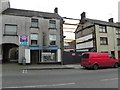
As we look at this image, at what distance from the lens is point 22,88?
870 centimetres

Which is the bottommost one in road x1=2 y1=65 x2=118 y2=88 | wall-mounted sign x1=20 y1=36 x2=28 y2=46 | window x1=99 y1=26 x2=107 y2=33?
road x1=2 y1=65 x2=118 y2=88

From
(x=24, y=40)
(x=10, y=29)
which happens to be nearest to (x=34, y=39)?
(x=24, y=40)

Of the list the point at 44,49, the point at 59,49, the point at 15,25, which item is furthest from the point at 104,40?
the point at 15,25

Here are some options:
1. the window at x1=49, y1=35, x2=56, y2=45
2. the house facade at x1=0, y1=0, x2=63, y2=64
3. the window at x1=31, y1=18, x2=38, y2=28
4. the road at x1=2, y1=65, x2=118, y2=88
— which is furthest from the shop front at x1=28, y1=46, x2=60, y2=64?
the road at x1=2, y1=65, x2=118, y2=88

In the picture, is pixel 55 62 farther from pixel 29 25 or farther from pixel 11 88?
pixel 11 88

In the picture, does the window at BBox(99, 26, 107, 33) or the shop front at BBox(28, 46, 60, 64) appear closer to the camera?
the shop front at BBox(28, 46, 60, 64)

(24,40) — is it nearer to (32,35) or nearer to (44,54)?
(32,35)

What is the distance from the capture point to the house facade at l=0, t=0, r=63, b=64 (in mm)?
27484

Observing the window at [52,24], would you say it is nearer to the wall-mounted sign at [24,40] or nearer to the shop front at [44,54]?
the shop front at [44,54]

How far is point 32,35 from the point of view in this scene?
2875 cm

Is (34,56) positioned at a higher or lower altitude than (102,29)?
lower

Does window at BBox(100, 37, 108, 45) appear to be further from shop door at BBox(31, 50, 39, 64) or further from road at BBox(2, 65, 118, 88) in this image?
road at BBox(2, 65, 118, 88)

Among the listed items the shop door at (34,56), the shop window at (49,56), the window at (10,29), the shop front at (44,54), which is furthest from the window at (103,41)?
the window at (10,29)

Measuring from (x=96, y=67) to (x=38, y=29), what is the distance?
1212 cm
